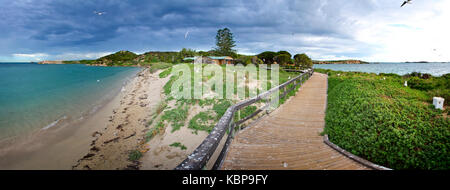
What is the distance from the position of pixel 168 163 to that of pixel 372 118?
6.53 metres

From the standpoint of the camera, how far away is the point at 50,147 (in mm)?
7652

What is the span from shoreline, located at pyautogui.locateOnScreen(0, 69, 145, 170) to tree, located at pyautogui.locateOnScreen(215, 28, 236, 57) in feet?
205

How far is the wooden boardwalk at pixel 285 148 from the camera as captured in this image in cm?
371

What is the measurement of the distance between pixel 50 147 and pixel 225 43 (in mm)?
67252

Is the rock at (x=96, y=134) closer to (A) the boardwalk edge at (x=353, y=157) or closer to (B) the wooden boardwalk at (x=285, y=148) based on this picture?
(B) the wooden boardwalk at (x=285, y=148)

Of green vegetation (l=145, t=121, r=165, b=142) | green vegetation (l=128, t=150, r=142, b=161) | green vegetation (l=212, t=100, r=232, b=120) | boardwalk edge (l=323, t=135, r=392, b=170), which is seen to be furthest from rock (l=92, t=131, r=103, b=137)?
boardwalk edge (l=323, t=135, r=392, b=170)

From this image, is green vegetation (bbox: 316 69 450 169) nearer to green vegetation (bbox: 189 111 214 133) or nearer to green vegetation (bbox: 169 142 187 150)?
green vegetation (bbox: 189 111 214 133)

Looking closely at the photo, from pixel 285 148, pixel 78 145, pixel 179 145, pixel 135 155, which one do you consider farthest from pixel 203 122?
pixel 78 145

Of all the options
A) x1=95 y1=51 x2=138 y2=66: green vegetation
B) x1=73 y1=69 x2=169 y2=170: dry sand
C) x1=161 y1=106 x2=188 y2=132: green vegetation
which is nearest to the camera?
x1=73 y1=69 x2=169 y2=170: dry sand

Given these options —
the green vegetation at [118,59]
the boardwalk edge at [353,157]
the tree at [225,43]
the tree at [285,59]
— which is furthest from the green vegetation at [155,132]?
the green vegetation at [118,59]

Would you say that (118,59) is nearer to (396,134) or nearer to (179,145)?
(179,145)

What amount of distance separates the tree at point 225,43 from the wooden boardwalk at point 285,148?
215 feet

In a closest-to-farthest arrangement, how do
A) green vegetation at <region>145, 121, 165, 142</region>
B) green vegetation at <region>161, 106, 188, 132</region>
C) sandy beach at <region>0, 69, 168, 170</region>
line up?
sandy beach at <region>0, 69, 168, 170</region>, green vegetation at <region>145, 121, 165, 142</region>, green vegetation at <region>161, 106, 188, 132</region>

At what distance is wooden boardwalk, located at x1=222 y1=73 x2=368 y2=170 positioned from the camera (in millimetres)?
3705
